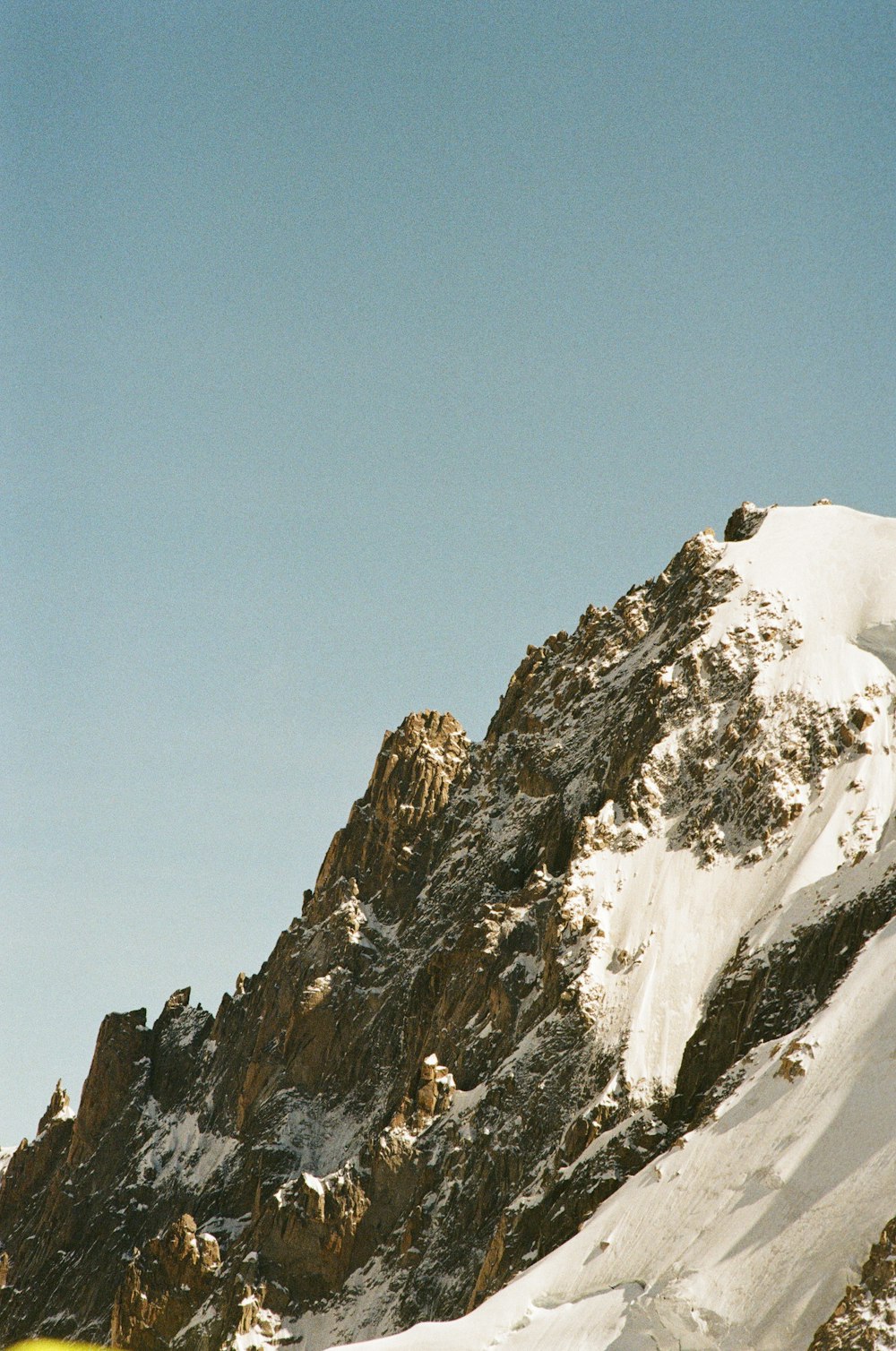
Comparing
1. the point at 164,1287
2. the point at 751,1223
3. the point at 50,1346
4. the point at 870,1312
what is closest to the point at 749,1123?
the point at 751,1223

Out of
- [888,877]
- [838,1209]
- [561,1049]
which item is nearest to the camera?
[838,1209]

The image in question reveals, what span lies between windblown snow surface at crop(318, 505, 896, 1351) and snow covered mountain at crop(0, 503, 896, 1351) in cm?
26

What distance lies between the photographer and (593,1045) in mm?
143250

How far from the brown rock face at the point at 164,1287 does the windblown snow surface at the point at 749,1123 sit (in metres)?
16.5

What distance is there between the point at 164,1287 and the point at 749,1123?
233 ft

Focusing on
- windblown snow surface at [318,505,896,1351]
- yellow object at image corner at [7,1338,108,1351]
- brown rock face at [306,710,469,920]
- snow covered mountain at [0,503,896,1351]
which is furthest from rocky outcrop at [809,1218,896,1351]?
yellow object at image corner at [7,1338,108,1351]

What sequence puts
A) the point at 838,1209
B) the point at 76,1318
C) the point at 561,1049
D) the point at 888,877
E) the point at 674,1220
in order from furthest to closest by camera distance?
the point at 76,1318 → the point at 561,1049 → the point at 888,877 → the point at 674,1220 → the point at 838,1209

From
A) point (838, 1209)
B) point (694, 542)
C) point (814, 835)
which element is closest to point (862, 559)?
point (694, 542)

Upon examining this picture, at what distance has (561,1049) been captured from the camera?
145m

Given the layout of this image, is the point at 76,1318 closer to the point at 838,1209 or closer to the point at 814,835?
the point at 814,835

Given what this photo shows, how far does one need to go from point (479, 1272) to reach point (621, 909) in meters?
34.4

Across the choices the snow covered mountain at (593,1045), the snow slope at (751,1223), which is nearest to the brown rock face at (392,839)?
the snow covered mountain at (593,1045)

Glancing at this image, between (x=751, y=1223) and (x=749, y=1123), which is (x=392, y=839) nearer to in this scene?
(x=749, y=1123)

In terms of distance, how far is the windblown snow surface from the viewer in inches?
3816
